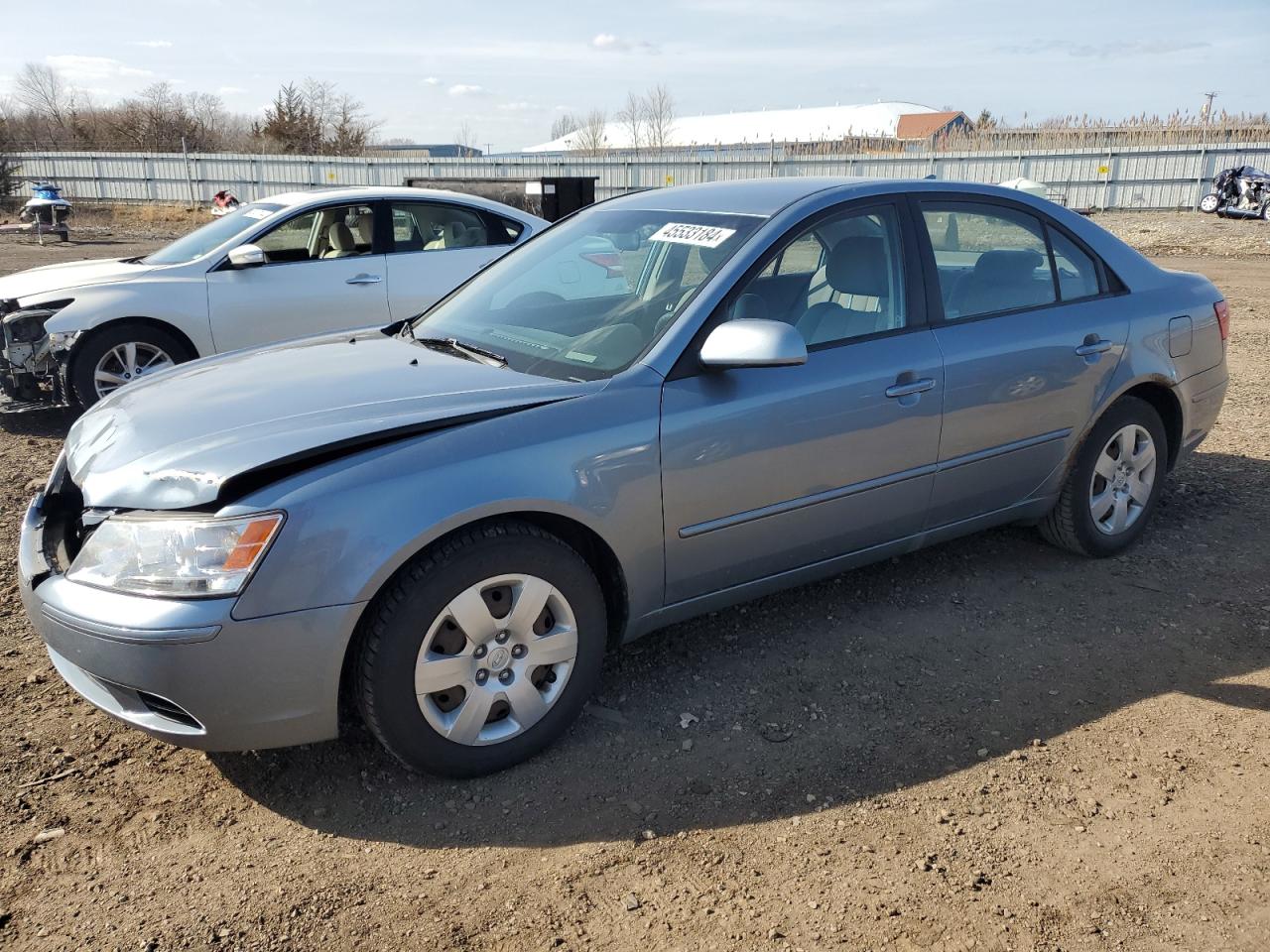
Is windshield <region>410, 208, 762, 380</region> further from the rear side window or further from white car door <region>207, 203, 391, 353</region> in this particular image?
white car door <region>207, 203, 391, 353</region>

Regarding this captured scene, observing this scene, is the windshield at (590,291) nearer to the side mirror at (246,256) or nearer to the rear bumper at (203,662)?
the rear bumper at (203,662)

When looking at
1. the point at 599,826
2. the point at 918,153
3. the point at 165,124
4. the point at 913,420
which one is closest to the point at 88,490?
the point at 599,826

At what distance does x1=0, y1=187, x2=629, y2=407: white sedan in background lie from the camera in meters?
6.46

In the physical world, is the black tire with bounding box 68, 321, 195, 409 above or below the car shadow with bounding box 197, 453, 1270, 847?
above

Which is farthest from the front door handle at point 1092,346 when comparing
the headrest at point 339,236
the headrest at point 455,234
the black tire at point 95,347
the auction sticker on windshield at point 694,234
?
the black tire at point 95,347

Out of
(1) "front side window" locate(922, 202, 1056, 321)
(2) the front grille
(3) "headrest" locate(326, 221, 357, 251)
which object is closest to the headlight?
(2) the front grille

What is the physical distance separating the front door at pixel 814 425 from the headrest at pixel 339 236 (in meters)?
4.67

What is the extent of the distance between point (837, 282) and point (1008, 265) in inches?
35.9

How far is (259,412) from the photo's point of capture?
292 cm

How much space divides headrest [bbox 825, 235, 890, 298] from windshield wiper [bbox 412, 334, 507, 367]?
1.26 meters

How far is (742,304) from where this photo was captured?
3.31 metres

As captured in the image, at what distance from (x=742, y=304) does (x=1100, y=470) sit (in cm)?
206

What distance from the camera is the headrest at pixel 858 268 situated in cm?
366

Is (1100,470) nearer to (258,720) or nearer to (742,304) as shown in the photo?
(742,304)
